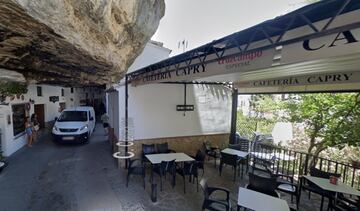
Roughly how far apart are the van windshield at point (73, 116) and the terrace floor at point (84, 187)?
2609 millimetres

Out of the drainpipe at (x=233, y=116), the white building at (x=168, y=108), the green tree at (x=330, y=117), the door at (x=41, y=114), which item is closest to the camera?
the green tree at (x=330, y=117)

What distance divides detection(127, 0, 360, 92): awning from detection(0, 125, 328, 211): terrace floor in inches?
122

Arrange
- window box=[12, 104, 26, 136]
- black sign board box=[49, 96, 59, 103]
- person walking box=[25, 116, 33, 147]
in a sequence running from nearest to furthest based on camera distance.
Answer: window box=[12, 104, 26, 136] → person walking box=[25, 116, 33, 147] → black sign board box=[49, 96, 59, 103]

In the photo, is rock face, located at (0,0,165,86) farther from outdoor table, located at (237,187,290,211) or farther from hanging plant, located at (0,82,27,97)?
outdoor table, located at (237,187,290,211)

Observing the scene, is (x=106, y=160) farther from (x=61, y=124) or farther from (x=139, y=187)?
(x=61, y=124)

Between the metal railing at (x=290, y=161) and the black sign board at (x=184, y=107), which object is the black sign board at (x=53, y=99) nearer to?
the black sign board at (x=184, y=107)

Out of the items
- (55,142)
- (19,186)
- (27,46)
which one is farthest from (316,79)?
(55,142)

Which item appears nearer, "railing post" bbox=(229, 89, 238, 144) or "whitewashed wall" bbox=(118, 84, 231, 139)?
"whitewashed wall" bbox=(118, 84, 231, 139)

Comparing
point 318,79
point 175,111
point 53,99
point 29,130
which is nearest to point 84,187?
point 175,111

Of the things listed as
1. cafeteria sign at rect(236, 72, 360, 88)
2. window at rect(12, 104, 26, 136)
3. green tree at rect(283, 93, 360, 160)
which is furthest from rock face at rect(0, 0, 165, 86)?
green tree at rect(283, 93, 360, 160)

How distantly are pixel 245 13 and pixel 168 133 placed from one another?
4.82m

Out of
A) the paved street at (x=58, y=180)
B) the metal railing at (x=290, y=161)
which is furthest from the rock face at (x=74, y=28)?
the metal railing at (x=290, y=161)

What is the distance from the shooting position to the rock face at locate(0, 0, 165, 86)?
183 centimetres

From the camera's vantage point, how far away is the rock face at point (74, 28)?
183 centimetres
